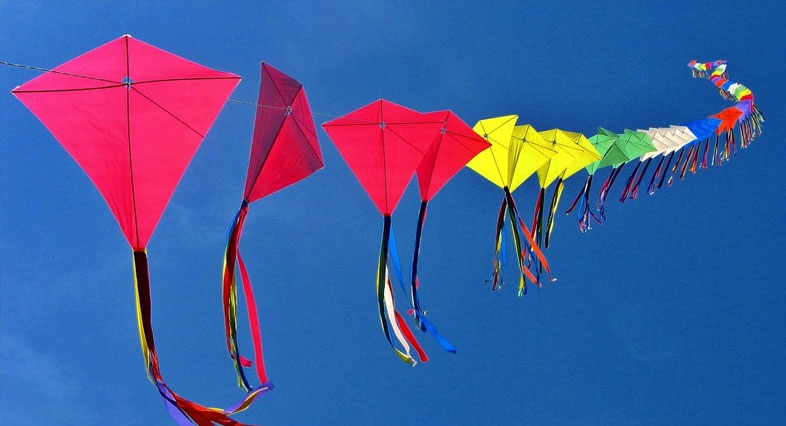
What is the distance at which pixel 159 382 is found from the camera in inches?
276

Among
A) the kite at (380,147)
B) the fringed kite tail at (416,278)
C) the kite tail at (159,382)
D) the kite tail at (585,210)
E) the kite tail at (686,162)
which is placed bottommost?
the kite tail at (159,382)

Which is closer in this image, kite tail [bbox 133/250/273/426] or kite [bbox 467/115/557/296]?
kite tail [bbox 133/250/273/426]

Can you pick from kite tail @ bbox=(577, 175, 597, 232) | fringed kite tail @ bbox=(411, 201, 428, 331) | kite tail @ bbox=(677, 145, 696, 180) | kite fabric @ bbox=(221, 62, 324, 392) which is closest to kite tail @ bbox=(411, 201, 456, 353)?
fringed kite tail @ bbox=(411, 201, 428, 331)

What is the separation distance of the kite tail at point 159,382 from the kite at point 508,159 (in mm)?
8192

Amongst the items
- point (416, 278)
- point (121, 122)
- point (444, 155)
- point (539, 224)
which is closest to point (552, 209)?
point (539, 224)

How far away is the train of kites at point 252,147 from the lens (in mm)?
7789

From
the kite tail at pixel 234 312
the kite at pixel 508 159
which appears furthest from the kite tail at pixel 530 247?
the kite tail at pixel 234 312

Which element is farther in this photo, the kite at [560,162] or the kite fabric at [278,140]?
the kite at [560,162]

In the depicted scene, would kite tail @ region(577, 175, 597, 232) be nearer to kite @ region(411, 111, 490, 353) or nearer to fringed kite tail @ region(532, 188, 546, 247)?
fringed kite tail @ region(532, 188, 546, 247)

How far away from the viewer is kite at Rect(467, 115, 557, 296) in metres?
14.0

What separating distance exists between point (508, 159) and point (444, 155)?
225 cm

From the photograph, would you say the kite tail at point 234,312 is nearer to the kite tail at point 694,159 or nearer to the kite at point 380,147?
the kite at point 380,147

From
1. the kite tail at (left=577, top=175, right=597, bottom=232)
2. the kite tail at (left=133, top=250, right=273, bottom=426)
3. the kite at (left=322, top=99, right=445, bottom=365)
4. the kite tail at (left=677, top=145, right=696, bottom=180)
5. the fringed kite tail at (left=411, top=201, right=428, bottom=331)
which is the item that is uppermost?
the kite tail at (left=677, top=145, right=696, bottom=180)

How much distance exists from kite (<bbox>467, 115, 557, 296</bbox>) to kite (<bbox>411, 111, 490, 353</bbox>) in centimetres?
111
